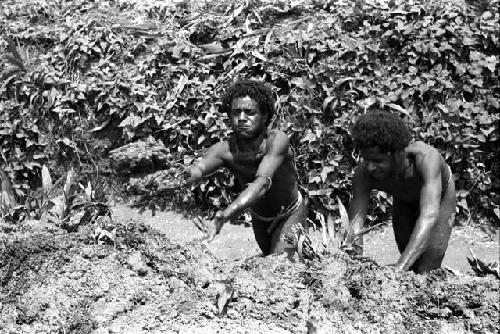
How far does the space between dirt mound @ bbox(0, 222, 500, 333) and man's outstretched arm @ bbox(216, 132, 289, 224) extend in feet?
1.68

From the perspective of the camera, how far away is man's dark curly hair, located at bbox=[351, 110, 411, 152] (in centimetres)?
529

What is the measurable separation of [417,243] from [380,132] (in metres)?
0.69

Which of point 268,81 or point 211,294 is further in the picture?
point 268,81

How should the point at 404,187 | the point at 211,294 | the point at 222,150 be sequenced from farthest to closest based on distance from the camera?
the point at 222,150 < the point at 404,187 < the point at 211,294

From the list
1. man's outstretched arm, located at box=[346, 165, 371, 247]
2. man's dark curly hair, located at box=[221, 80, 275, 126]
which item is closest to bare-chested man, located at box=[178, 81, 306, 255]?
man's dark curly hair, located at box=[221, 80, 275, 126]

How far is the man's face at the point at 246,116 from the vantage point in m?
6.10

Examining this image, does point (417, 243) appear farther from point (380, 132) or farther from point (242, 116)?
point (242, 116)

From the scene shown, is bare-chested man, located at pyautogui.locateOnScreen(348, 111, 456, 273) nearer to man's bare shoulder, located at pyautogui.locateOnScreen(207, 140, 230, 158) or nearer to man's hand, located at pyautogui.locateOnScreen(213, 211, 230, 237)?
man's hand, located at pyautogui.locateOnScreen(213, 211, 230, 237)

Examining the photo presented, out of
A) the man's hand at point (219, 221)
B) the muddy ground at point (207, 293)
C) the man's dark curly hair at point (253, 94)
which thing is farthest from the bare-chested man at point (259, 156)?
the muddy ground at point (207, 293)

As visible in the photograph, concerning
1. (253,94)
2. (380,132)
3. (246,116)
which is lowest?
(246,116)

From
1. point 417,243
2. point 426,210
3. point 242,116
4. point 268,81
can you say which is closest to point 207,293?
point 417,243

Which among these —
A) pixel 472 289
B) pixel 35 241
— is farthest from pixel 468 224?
pixel 35 241

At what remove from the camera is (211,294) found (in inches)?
170

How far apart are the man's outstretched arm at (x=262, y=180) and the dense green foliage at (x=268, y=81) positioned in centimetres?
248
